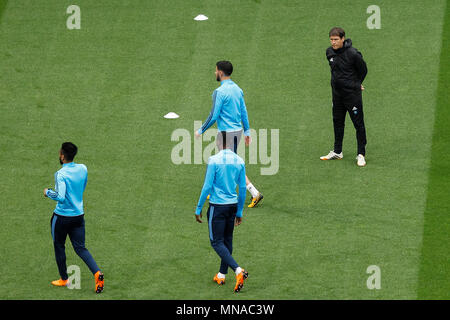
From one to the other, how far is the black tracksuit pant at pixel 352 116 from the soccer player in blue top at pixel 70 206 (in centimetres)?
536

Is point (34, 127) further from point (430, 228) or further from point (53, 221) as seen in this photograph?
point (430, 228)

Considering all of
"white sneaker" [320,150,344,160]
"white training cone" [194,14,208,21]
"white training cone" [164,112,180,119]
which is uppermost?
"white training cone" [194,14,208,21]

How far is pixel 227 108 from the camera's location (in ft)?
45.5

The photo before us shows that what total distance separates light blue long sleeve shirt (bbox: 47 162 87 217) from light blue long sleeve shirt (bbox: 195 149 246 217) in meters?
1.46

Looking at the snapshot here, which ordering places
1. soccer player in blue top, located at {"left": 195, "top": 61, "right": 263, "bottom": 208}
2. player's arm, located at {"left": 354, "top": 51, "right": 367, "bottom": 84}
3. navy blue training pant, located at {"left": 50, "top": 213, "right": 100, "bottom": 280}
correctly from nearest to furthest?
navy blue training pant, located at {"left": 50, "top": 213, "right": 100, "bottom": 280} → soccer player in blue top, located at {"left": 195, "top": 61, "right": 263, "bottom": 208} → player's arm, located at {"left": 354, "top": 51, "right": 367, "bottom": 84}

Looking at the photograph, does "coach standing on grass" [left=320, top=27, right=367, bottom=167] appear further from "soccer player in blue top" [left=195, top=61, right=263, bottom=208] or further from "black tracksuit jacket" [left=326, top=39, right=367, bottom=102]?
"soccer player in blue top" [left=195, top=61, right=263, bottom=208]

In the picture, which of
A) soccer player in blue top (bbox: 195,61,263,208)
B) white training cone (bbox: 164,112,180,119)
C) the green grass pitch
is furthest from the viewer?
white training cone (bbox: 164,112,180,119)

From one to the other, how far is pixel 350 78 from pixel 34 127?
5.70 meters

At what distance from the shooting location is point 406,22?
20188 millimetres

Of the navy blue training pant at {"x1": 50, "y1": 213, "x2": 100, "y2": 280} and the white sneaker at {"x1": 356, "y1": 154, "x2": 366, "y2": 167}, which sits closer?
the navy blue training pant at {"x1": 50, "y1": 213, "x2": 100, "y2": 280}

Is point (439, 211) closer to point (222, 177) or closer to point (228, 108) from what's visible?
point (228, 108)

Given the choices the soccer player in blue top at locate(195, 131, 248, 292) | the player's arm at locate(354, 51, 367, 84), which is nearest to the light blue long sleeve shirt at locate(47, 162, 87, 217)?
the soccer player in blue top at locate(195, 131, 248, 292)

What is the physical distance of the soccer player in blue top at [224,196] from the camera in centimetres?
1178

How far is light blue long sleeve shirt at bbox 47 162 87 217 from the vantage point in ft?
38.3
